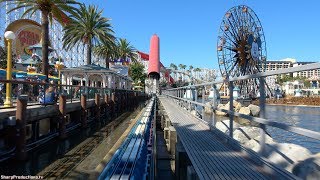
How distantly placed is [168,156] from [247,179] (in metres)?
5.12

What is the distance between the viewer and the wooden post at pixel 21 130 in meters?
9.91

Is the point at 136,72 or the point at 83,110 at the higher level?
the point at 136,72

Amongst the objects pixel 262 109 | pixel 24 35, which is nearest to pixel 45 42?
pixel 262 109

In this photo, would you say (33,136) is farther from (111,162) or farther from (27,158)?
(111,162)

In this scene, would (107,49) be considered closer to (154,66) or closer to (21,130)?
(21,130)

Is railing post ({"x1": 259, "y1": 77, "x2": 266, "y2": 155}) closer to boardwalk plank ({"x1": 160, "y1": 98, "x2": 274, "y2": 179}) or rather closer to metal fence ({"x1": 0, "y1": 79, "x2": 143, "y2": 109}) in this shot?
boardwalk plank ({"x1": 160, "y1": 98, "x2": 274, "y2": 179})

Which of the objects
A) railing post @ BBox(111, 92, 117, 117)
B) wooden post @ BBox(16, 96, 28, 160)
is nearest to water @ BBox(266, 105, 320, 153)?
wooden post @ BBox(16, 96, 28, 160)

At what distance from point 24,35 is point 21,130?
51435 millimetres

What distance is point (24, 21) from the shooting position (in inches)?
2223

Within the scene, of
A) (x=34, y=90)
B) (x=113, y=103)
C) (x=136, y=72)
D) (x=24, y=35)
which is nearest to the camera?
(x=34, y=90)

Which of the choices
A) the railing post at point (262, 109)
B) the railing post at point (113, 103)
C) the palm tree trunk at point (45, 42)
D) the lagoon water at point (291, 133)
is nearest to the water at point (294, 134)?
the lagoon water at point (291, 133)

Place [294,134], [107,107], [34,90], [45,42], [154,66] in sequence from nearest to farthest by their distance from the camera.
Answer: [294,134] < [34,90] < [45,42] < [107,107] < [154,66]

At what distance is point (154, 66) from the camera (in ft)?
323

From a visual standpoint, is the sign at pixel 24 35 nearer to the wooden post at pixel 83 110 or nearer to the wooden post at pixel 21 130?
the wooden post at pixel 83 110
